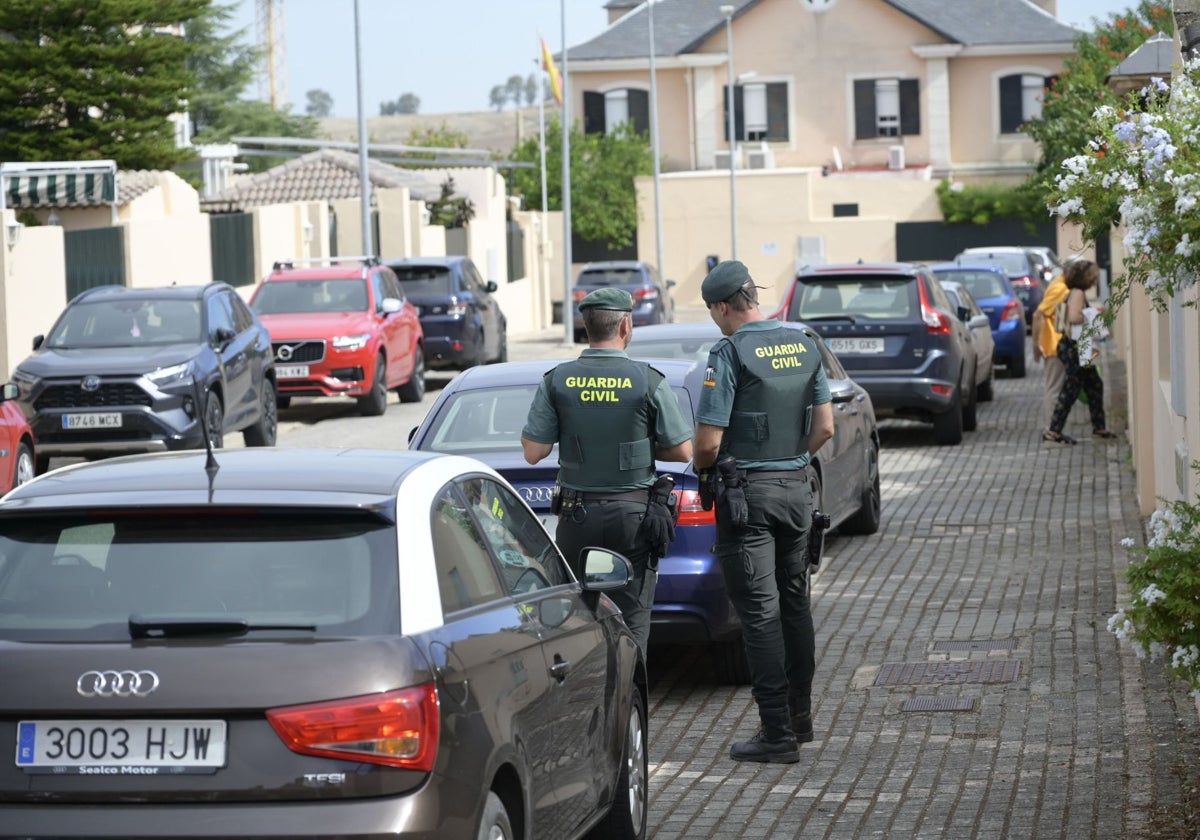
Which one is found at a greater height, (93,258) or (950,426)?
(93,258)

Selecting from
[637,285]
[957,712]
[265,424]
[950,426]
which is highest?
[637,285]

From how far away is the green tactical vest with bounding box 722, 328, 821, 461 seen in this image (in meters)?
7.70

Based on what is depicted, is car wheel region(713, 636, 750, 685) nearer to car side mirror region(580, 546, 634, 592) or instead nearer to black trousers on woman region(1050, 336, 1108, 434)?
car side mirror region(580, 546, 634, 592)

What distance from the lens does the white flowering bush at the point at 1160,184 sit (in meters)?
5.22

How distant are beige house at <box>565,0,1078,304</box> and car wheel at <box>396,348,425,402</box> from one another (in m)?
38.4

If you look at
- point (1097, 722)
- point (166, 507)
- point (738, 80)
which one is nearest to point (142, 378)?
point (1097, 722)

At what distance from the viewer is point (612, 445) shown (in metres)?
7.57

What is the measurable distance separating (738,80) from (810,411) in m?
62.3

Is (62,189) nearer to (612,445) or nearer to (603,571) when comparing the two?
(612,445)

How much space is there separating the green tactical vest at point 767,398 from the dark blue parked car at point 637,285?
3178 centimetres

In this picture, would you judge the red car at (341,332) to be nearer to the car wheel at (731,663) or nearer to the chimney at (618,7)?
the car wheel at (731,663)

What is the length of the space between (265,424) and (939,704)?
12.9 metres

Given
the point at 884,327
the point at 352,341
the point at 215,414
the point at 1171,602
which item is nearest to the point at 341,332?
the point at 352,341

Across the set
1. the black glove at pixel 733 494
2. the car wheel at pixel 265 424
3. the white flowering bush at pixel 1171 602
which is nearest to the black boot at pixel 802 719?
the black glove at pixel 733 494
